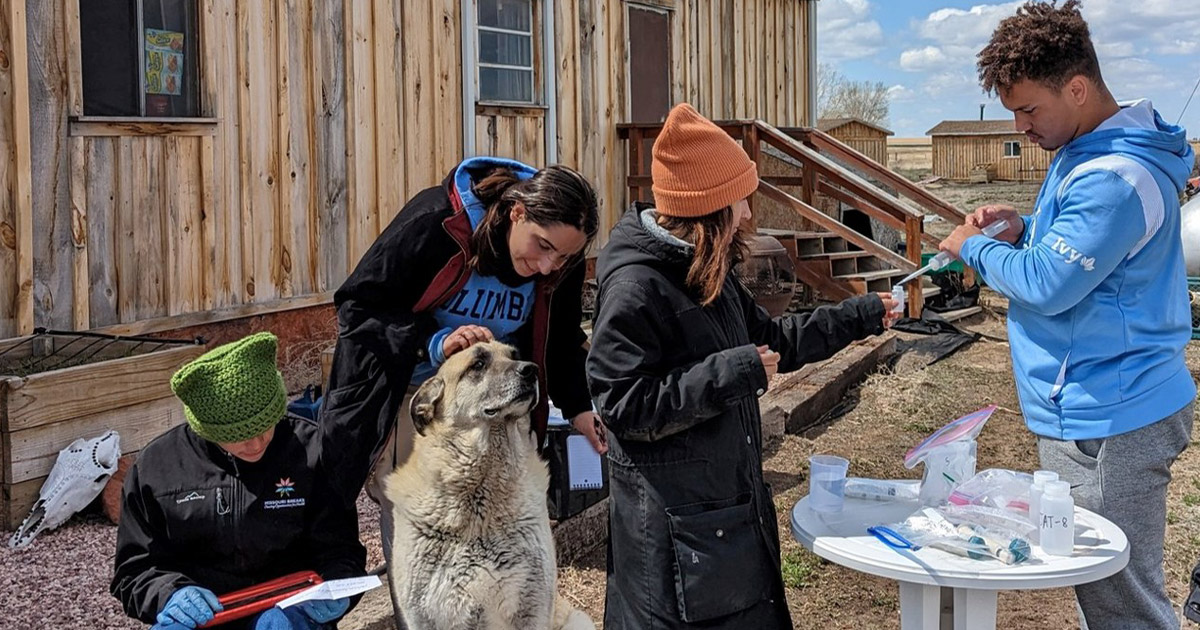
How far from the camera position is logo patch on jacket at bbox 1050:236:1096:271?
2879mm

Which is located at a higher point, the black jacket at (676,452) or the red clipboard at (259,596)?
the black jacket at (676,452)

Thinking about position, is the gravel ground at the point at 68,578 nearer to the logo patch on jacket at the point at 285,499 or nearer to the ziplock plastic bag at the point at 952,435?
the logo patch on jacket at the point at 285,499

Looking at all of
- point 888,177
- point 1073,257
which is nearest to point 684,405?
point 1073,257

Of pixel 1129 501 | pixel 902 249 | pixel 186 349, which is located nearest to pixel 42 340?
pixel 186 349

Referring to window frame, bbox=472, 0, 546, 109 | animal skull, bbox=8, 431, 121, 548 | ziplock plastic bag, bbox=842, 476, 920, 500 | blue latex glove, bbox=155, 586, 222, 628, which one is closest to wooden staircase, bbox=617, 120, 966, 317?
window frame, bbox=472, 0, 546, 109

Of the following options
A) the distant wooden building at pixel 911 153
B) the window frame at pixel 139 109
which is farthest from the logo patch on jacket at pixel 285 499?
the distant wooden building at pixel 911 153

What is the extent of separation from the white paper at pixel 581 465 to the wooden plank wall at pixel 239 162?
3.23 meters

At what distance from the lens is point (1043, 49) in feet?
9.91

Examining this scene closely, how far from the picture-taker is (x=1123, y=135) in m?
2.99

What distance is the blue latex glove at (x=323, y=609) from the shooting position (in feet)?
10.0

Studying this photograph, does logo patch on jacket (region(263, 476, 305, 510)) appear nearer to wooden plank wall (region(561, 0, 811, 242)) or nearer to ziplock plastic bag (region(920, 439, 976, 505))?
ziplock plastic bag (region(920, 439, 976, 505))

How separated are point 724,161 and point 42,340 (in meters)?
4.67

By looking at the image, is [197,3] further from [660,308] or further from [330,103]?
[660,308]

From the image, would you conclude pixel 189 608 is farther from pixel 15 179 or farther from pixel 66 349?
pixel 15 179
